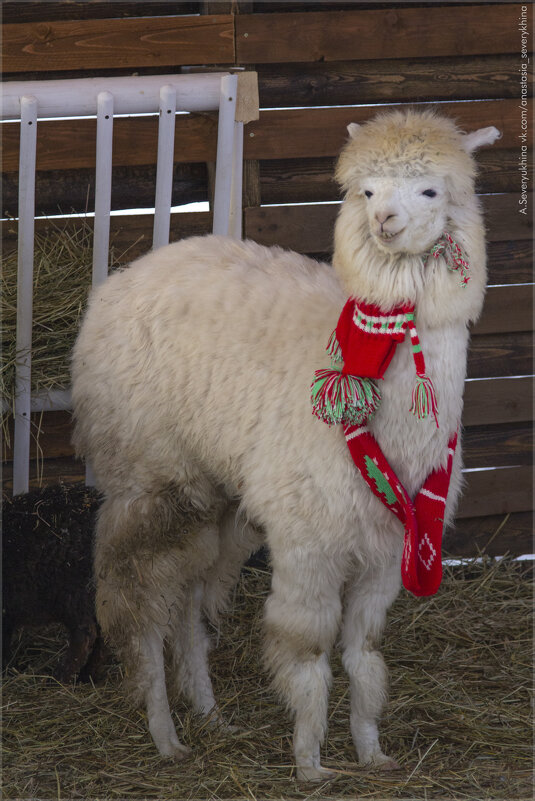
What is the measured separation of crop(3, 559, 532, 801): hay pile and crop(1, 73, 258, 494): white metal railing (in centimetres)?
92

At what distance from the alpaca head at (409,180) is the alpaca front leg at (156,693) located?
1.47 metres

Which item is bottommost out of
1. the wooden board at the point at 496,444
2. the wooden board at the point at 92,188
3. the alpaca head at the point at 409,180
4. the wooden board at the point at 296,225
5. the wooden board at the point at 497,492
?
the wooden board at the point at 497,492

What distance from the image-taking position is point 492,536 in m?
4.47

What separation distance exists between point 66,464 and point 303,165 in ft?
5.57

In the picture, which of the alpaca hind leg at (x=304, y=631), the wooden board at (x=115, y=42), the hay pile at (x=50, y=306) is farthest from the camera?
the wooden board at (x=115, y=42)

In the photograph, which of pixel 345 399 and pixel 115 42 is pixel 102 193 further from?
pixel 345 399

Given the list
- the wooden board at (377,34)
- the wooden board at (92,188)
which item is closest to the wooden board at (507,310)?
the wooden board at (377,34)

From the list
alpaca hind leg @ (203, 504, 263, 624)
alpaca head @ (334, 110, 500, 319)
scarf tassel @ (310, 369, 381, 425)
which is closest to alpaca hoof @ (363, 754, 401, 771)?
alpaca hind leg @ (203, 504, 263, 624)

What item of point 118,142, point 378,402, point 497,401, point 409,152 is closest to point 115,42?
point 118,142

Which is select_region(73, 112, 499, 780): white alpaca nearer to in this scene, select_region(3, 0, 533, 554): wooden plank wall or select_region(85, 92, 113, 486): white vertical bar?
select_region(85, 92, 113, 486): white vertical bar

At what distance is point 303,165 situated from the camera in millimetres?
4023

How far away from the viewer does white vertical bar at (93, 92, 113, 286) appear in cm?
319

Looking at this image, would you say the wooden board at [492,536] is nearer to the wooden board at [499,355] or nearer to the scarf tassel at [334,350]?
the wooden board at [499,355]

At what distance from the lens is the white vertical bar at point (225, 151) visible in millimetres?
3262
